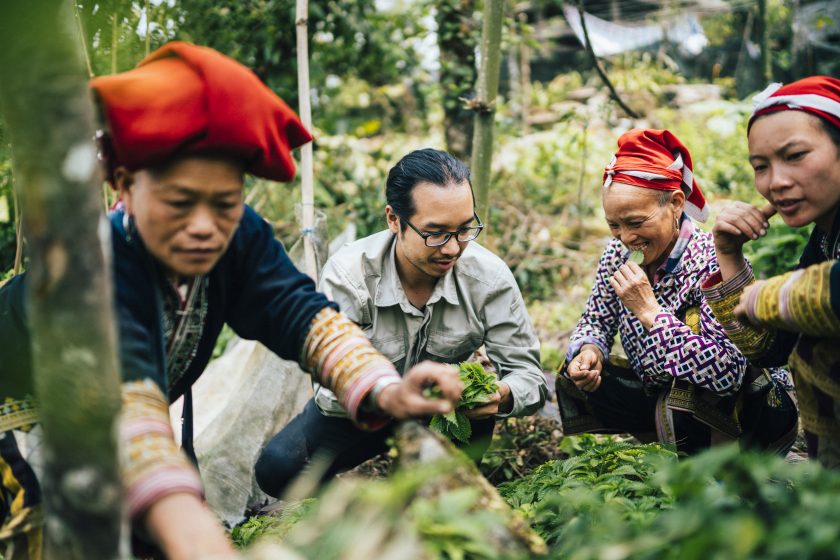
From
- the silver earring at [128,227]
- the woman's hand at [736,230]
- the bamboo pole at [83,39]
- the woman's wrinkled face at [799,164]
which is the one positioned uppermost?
the bamboo pole at [83,39]

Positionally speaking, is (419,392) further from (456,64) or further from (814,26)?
(814,26)

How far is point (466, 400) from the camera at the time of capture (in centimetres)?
292

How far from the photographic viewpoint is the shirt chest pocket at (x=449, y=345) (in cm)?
345

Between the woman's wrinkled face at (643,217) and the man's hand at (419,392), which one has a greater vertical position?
the woman's wrinkled face at (643,217)

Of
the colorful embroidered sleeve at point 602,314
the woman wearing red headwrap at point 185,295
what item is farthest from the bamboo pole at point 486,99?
the woman wearing red headwrap at point 185,295

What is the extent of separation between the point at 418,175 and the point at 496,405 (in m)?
1.02

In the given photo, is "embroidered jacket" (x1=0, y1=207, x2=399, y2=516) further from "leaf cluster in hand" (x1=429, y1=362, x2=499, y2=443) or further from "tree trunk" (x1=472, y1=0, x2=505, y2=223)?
"tree trunk" (x1=472, y1=0, x2=505, y2=223)

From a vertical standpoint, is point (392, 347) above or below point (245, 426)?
above

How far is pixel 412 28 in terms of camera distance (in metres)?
7.75

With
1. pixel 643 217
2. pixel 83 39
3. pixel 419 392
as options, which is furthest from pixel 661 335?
pixel 83 39

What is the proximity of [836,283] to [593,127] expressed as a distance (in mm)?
10036

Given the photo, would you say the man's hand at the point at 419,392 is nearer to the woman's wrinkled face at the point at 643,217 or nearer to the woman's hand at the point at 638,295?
the woman's hand at the point at 638,295

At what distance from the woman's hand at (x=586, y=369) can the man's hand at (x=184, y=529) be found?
2015 mm

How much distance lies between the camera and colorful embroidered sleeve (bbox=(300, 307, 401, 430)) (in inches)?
83.8
